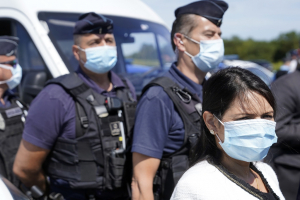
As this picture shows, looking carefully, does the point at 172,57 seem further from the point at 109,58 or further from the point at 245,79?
the point at 245,79

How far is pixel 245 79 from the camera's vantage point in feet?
5.78

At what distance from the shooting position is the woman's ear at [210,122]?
1.80 m

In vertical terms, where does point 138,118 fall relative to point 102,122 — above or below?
above

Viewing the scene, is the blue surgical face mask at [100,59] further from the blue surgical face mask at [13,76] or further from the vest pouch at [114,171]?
the blue surgical face mask at [13,76]

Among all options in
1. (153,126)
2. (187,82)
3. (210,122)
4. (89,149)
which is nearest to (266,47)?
(187,82)

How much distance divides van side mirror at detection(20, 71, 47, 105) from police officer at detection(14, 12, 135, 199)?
4.78 feet

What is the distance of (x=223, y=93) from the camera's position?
1.74 metres

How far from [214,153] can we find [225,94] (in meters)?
0.32

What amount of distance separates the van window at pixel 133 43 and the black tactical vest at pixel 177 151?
1.59 meters

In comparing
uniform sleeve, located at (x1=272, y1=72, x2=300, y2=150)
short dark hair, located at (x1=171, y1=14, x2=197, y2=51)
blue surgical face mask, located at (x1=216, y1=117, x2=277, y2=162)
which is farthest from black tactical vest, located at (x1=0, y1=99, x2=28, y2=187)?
uniform sleeve, located at (x1=272, y1=72, x2=300, y2=150)

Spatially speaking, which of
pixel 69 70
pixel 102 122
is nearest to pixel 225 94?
pixel 102 122

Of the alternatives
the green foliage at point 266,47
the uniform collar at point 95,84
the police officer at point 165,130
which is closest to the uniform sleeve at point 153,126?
the police officer at point 165,130

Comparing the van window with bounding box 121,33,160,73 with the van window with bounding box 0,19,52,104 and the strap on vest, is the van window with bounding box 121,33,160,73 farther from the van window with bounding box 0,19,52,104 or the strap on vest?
the strap on vest

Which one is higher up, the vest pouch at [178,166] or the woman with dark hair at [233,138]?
the woman with dark hair at [233,138]
